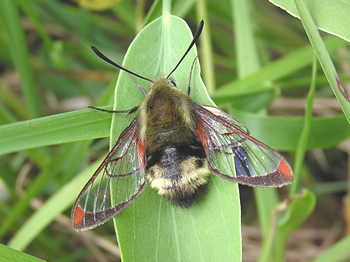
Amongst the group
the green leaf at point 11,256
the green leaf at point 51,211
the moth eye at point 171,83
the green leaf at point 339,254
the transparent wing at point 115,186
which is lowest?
the green leaf at point 11,256

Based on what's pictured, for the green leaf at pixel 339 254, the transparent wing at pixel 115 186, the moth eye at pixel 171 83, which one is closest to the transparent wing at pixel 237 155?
the moth eye at pixel 171 83

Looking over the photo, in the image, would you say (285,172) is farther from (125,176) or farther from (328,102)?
(328,102)

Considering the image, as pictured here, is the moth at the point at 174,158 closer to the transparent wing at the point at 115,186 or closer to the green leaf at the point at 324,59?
the transparent wing at the point at 115,186

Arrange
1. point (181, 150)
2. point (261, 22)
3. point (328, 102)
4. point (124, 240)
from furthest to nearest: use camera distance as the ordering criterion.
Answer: point (261, 22) → point (328, 102) → point (181, 150) → point (124, 240)

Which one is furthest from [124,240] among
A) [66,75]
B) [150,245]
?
[66,75]

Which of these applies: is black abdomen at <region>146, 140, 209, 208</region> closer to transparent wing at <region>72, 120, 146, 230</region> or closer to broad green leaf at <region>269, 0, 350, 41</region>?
transparent wing at <region>72, 120, 146, 230</region>

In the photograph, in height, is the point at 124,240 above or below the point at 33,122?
below

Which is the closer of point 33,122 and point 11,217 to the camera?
point 33,122
